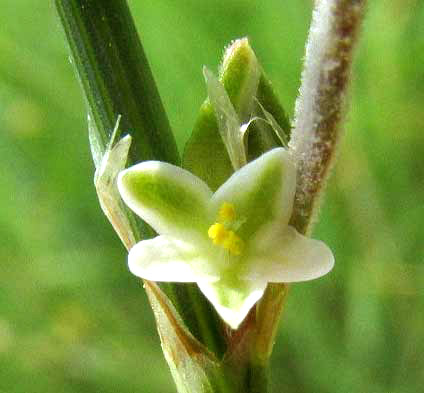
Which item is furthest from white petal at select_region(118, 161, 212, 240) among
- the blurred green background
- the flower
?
the blurred green background

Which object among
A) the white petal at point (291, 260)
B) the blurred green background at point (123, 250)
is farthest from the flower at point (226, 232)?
the blurred green background at point (123, 250)

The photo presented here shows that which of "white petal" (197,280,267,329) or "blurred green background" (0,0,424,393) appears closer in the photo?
"white petal" (197,280,267,329)

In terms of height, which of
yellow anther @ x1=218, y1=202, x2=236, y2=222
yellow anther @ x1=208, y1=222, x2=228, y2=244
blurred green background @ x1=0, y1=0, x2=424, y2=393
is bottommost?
blurred green background @ x1=0, y1=0, x2=424, y2=393

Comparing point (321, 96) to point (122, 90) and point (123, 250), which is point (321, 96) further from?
point (123, 250)

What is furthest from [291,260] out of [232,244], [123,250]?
[123,250]

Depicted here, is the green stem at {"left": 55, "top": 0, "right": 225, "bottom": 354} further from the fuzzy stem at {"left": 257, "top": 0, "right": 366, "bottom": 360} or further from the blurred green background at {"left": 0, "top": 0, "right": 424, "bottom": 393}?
the blurred green background at {"left": 0, "top": 0, "right": 424, "bottom": 393}

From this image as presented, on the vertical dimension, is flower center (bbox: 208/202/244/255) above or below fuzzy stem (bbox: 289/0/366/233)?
below

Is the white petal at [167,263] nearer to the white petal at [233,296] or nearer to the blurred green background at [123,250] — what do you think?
the white petal at [233,296]
